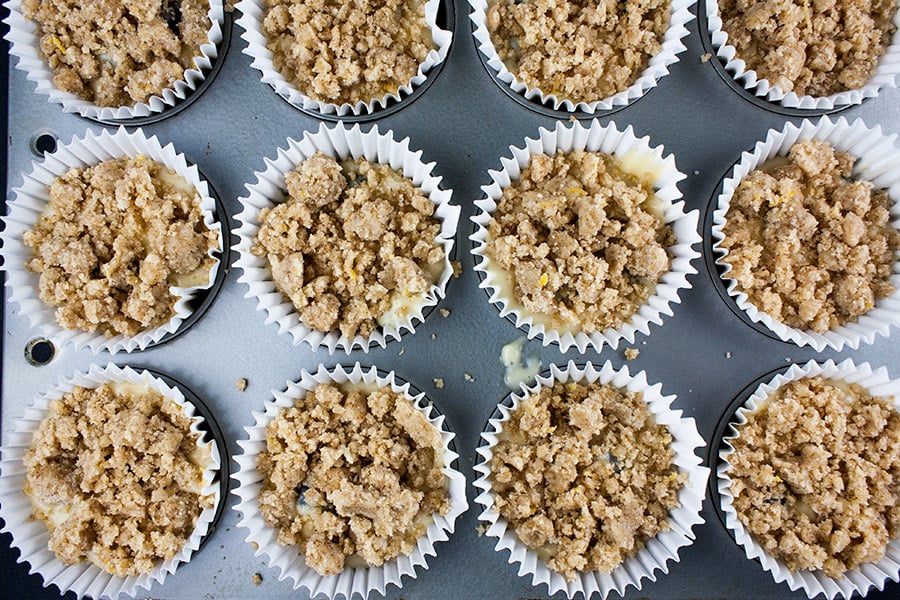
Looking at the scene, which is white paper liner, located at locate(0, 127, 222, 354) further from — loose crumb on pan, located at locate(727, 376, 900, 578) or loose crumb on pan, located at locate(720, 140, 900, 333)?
loose crumb on pan, located at locate(727, 376, 900, 578)

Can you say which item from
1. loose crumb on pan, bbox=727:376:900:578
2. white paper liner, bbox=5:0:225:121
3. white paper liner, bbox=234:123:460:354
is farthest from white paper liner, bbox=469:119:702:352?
white paper liner, bbox=5:0:225:121

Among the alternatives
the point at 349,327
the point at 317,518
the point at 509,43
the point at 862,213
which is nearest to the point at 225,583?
the point at 317,518

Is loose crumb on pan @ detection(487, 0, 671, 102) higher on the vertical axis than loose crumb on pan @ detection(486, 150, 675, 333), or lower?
higher

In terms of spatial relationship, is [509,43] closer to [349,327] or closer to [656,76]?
[656,76]

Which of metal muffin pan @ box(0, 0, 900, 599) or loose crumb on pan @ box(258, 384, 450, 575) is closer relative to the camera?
loose crumb on pan @ box(258, 384, 450, 575)

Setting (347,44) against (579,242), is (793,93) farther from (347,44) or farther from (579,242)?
(347,44)
